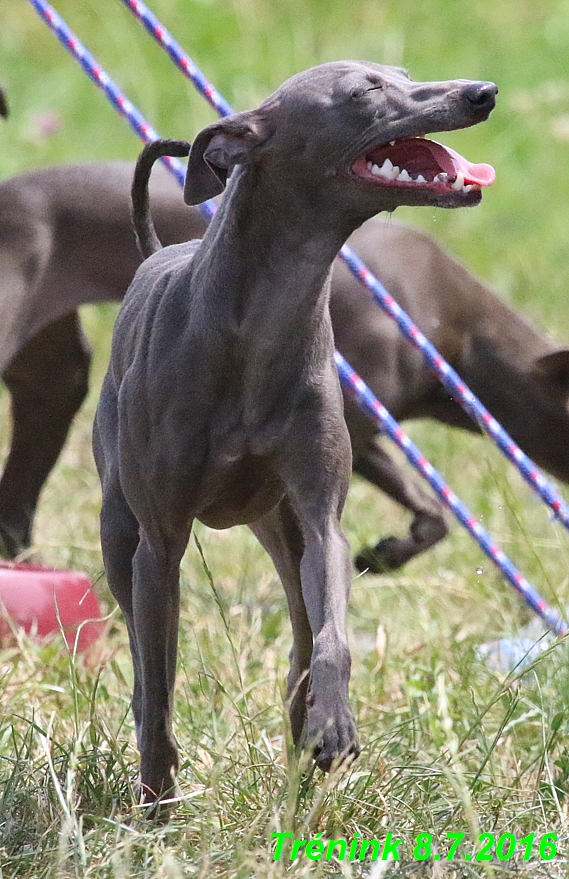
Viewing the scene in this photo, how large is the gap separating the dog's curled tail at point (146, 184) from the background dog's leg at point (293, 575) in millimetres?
675

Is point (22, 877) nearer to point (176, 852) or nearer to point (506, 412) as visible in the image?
point (176, 852)

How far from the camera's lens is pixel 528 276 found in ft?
25.0

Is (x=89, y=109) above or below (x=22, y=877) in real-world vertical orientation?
above

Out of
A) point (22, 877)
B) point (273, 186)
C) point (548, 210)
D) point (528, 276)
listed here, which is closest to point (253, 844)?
point (22, 877)

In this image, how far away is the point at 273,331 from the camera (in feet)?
8.29

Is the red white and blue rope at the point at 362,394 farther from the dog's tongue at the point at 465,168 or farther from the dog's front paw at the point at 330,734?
the dog's front paw at the point at 330,734

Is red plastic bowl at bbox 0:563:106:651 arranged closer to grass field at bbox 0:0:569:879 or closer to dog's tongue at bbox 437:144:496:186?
grass field at bbox 0:0:569:879

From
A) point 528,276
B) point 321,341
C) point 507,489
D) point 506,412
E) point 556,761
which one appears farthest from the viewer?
point 528,276

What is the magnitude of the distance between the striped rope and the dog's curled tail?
0.51 m

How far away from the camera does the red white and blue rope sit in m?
3.67

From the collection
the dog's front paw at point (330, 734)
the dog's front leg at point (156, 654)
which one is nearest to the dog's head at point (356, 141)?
the dog's front leg at point (156, 654)

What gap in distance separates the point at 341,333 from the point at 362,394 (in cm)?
139

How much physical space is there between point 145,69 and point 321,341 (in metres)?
7.00

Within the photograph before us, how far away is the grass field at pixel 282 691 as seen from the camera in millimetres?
2529
